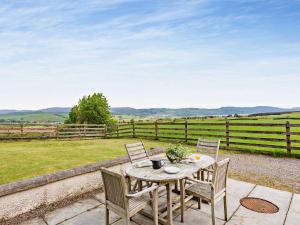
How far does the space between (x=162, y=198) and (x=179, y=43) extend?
10.7 meters

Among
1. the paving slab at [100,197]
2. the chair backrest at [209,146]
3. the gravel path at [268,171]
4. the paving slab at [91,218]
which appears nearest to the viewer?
the paving slab at [91,218]

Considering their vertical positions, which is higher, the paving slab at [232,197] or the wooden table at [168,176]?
the wooden table at [168,176]

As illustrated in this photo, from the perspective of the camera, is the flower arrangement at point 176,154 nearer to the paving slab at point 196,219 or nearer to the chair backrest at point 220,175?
the chair backrest at point 220,175

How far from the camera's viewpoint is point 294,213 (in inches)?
133

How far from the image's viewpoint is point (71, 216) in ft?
11.5

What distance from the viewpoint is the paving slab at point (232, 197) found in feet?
11.5

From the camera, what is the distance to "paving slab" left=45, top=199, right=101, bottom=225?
3.40 metres

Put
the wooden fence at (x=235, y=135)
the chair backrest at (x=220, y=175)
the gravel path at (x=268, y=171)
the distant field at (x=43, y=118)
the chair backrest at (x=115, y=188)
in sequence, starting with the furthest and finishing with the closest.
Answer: the distant field at (x=43, y=118) < the wooden fence at (x=235, y=135) < the gravel path at (x=268, y=171) < the chair backrest at (x=220, y=175) < the chair backrest at (x=115, y=188)

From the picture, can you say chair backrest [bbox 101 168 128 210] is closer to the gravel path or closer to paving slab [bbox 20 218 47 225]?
paving slab [bbox 20 218 47 225]

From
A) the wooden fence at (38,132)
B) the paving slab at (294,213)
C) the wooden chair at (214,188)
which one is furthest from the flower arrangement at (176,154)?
the wooden fence at (38,132)

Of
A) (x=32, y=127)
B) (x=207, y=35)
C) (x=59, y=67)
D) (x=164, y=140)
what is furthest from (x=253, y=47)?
(x=59, y=67)

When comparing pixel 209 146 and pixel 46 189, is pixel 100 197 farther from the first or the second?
pixel 209 146

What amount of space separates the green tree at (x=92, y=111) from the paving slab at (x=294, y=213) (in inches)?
1103

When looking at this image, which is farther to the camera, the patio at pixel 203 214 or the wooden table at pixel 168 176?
the patio at pixel 203 214
